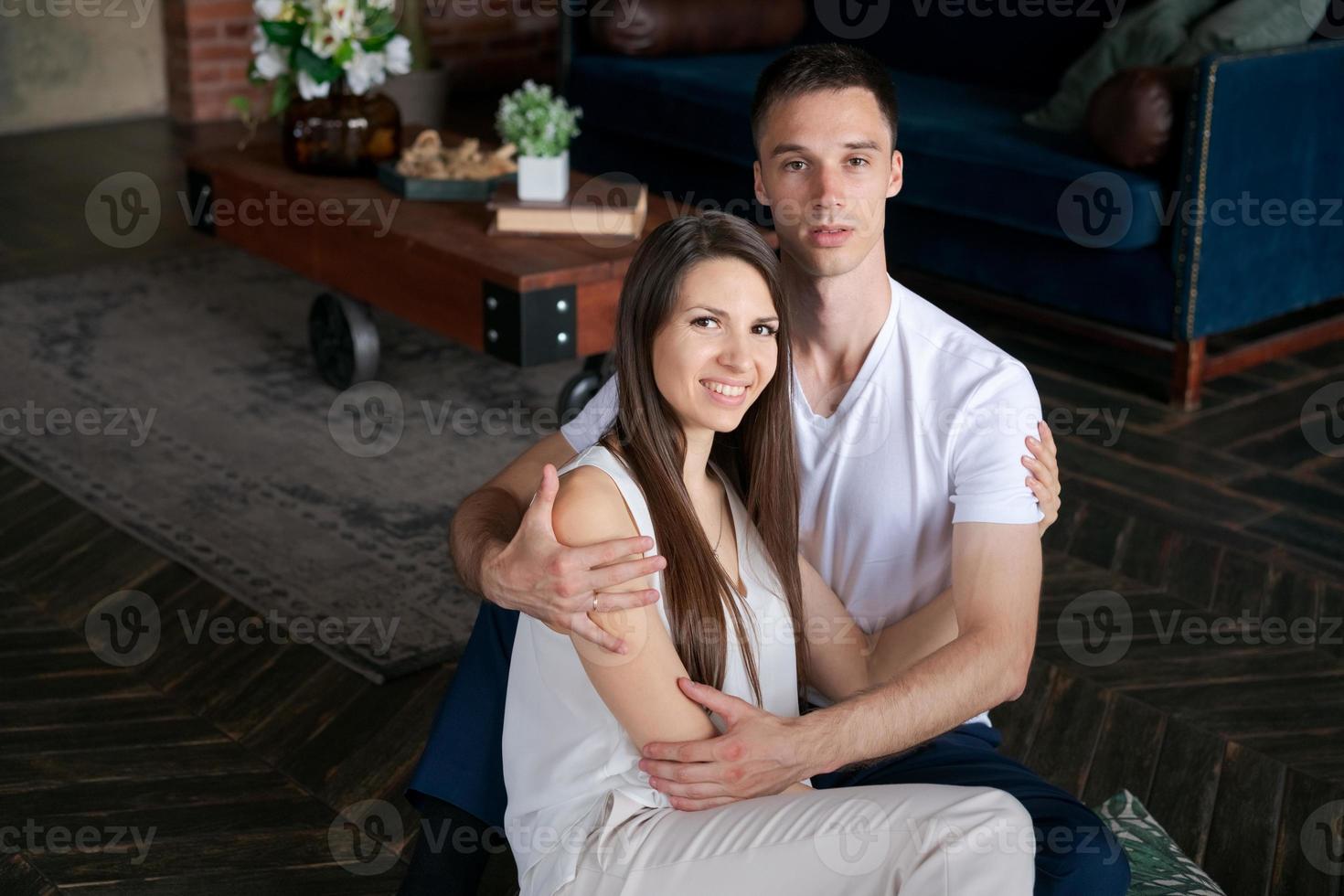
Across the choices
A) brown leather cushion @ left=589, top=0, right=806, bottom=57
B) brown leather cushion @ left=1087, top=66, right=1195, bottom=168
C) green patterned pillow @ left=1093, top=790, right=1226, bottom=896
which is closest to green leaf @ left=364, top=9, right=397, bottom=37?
brown leather cushion @ left=589, top=0, right=806, bottom=57

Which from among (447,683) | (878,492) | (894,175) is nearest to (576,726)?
(878,492)

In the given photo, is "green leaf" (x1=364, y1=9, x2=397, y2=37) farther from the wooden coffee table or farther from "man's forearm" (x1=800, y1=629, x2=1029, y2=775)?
"man's forearm" (x1=800, y1=629, x2=1029, y2=775)

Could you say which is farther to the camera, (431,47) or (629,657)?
(431,47)

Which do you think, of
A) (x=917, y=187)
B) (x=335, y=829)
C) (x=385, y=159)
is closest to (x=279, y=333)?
(x=385, y=159)

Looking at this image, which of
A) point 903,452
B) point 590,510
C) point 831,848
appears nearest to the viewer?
point 831,848

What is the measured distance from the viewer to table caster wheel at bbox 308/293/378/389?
383 centimetres

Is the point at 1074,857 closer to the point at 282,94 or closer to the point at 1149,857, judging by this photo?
the point at 1149,857

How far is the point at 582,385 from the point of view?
3604 millimetres

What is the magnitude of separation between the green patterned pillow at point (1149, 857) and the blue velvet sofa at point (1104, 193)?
6.02ft

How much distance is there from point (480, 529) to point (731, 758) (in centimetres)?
44

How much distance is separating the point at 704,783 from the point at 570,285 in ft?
5.98

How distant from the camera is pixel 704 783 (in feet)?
4.98

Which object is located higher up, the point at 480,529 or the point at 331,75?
the point at 331,75

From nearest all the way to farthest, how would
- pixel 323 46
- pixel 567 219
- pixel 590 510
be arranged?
1. pixel 590 510
2. pixel 567 219
3. pixel 323 46
